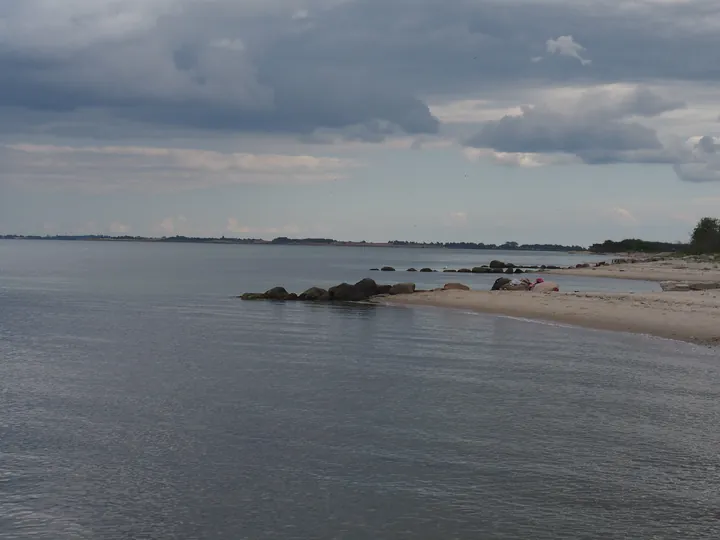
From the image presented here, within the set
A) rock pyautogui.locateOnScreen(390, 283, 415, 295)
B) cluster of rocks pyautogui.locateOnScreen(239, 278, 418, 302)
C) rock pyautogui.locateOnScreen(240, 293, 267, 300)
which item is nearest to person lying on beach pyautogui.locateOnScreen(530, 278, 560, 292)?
rock pyautogui.locateOnScreen(390, 283, 415, 295)

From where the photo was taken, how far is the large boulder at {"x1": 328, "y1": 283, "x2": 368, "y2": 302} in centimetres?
6288

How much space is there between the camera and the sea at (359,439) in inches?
558

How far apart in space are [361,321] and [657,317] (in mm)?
16248

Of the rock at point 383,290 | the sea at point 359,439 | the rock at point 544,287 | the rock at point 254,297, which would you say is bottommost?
the sea at point 359,439

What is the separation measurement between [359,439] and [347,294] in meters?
43.9

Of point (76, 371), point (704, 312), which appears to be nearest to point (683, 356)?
point (704, 312)

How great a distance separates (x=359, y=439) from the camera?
63.3ft

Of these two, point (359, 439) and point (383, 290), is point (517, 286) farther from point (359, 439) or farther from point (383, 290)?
point (359, 439)

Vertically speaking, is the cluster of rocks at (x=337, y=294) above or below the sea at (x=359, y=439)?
above

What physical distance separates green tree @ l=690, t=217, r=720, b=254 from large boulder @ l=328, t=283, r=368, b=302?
115m

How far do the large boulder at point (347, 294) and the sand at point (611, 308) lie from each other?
2.06 metres

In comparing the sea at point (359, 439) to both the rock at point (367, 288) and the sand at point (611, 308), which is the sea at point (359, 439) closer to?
the sand at point (611, 308)

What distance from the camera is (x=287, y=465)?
56.5 ft

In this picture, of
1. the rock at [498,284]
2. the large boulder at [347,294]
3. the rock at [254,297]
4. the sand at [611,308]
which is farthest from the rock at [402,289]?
the rock at [254,297]
